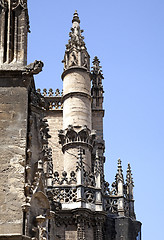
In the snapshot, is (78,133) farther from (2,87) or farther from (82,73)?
(2,87)

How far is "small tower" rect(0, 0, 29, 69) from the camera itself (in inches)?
377

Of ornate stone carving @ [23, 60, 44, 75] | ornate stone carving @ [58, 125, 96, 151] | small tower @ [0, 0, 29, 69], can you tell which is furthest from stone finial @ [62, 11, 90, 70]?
ornate stone carving @ [23, 60, 44, 75]

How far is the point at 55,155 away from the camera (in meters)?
21.3

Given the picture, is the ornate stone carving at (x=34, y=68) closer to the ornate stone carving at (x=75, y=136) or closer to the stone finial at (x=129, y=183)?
the ornate stone carving at (x=75, y=136)

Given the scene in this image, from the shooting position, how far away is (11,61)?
377 inches

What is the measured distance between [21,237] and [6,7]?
3883mm

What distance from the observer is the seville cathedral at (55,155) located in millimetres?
8633

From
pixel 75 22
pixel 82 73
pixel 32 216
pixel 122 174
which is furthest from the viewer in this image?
pixel 75 22

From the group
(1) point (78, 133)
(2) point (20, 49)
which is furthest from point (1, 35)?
(1) point (78, 133)

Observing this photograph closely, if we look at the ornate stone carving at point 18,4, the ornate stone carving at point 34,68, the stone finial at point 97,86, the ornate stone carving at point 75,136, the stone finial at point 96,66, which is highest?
the stone finial at point 96,66

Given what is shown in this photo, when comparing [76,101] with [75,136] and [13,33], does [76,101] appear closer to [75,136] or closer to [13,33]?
[75,136]

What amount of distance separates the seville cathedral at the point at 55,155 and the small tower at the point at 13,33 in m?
0.02

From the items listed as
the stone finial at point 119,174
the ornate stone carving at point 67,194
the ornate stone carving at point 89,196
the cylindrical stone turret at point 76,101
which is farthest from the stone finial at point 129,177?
the ornate stone carving at point 67,194

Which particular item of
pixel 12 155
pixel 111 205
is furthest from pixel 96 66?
pixel 12 155
